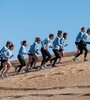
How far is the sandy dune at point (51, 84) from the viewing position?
635 inches

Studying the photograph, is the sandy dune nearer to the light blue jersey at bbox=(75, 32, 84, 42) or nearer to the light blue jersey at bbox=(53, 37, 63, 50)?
the light blue jersey at bbox=(53, 37, 63, 50)

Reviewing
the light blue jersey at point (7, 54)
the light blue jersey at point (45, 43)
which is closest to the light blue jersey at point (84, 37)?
the light blue jersey at point (45, 43)

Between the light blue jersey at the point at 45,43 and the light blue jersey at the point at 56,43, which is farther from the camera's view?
the light blue jersey at the point at 56,43

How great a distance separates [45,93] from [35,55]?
6869 mm

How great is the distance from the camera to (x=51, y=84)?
771 inches

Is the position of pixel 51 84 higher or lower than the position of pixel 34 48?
lower

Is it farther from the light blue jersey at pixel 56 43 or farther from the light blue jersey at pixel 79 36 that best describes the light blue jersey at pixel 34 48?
the light blue jersey at pixel 79 36

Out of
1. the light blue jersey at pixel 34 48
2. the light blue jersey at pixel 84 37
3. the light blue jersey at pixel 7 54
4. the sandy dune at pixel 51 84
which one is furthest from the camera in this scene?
the light blue jersey at pixel 84 37

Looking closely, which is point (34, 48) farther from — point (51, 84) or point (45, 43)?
point (51, 84)

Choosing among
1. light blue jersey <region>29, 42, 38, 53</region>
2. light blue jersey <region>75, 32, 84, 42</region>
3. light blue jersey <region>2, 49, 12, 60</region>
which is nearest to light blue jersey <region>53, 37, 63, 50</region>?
light blue jersey <region>29, 42, 38, 53</region>

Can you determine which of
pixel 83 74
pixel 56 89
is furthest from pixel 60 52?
pixel 56 89

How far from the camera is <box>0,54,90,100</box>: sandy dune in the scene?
16136mm

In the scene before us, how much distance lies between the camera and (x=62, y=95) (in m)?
16.0

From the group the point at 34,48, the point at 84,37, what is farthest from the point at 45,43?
the point at 84,37
